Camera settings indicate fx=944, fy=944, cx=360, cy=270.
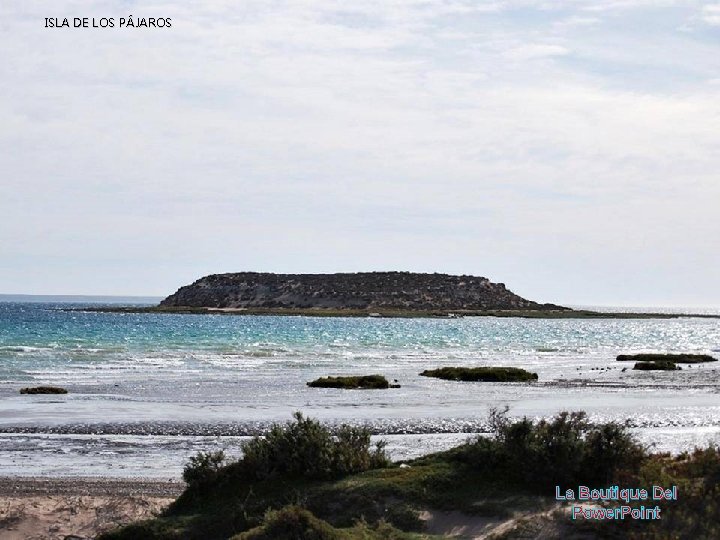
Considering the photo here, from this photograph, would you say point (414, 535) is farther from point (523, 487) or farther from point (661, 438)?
point (661, 438)

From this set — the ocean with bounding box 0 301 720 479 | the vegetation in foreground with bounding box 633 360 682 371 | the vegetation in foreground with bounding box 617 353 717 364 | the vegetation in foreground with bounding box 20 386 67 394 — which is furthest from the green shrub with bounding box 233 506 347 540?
the vegetation in foreground with bounding box 617 353 717 364

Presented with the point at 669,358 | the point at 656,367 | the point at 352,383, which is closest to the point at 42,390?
the point at 352,383

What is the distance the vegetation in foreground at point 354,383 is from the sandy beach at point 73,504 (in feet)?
80.9

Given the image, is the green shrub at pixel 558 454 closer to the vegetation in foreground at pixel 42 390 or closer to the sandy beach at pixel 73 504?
the sandy beach at pixel 73 504

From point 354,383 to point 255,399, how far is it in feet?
26.1

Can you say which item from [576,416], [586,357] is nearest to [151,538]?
[576,416]

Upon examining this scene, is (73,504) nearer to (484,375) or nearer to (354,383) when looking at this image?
(354,383)

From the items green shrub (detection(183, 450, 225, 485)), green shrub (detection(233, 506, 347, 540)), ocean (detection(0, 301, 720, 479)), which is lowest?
ocean (detection(0, 301, 720, 479))

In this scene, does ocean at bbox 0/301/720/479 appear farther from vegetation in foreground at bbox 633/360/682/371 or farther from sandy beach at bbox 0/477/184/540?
sandy beach at bbox 0/477/184/540

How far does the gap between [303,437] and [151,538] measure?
2658 millimetres

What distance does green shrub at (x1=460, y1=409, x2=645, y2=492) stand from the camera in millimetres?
13180

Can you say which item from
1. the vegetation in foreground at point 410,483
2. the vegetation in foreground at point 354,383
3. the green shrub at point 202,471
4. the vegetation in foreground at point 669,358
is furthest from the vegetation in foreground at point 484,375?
the green shrub at point 202,471

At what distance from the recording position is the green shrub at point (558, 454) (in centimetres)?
1318

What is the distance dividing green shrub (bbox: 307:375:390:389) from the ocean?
41.9 inches
